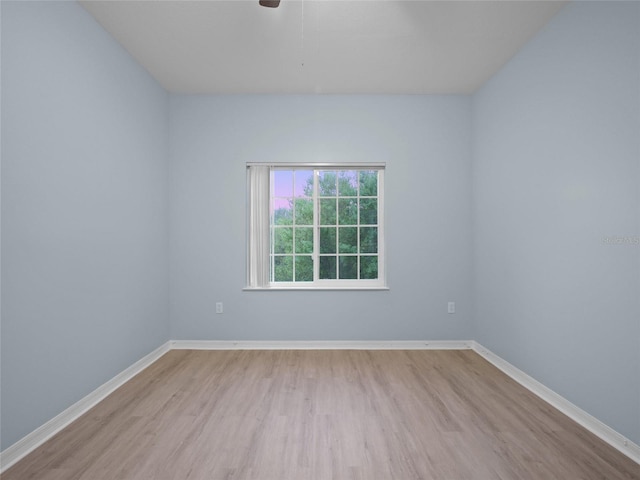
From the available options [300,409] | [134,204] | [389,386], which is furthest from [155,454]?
[134,204]

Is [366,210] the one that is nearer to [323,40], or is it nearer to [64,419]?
[323,40]

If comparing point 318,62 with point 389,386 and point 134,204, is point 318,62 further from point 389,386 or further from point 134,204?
point 389,386

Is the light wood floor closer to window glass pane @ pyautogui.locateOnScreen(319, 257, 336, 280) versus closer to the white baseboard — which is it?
the white baseboard

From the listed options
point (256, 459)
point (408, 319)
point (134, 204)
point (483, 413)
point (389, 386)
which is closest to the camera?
point (256, 459)

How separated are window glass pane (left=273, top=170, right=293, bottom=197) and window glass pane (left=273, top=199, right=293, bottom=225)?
86 millimetres

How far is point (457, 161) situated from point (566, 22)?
5.31 feet

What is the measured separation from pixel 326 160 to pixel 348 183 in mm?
393

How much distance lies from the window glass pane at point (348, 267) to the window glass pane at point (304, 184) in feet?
2.90

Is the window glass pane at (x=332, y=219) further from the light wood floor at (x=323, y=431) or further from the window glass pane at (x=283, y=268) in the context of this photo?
the light wood floor at (x=323, y=431)

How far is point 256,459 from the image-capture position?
1.91 metres

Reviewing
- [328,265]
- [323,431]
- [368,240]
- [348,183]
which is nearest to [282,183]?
[348,183]

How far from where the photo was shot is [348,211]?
13.2ft

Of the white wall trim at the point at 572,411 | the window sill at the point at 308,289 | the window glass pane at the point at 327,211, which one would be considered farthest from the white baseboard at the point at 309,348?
the window glass pane at the point at 327,211

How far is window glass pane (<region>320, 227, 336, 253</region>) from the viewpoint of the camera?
4.03m
